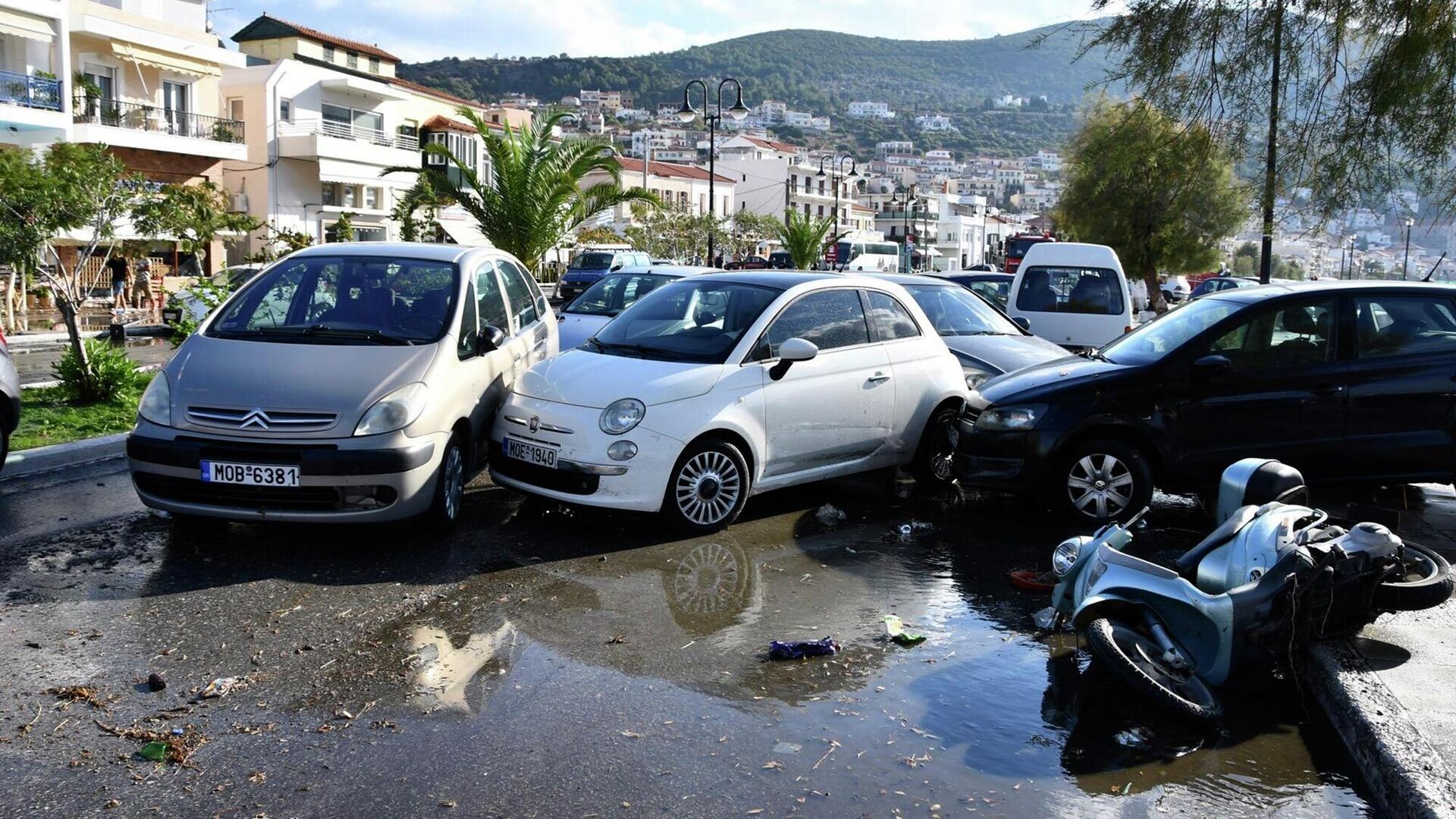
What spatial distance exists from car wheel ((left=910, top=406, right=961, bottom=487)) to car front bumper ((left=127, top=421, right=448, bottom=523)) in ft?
13.3

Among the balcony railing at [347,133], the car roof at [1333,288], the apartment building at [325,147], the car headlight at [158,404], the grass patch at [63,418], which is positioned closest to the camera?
the car headlight at [158,404]

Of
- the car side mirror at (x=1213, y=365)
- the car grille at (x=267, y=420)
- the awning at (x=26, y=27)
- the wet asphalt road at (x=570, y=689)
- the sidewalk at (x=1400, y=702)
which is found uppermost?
the awning at (x=26, y=27)

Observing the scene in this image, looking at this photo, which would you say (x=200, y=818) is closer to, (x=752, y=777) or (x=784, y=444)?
(x=752, y=777)

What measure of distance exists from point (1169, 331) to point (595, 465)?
4.35 meters

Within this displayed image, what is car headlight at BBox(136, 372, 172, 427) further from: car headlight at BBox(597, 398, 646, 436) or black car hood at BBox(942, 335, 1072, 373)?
black car hood at BBox(942, 335, 1072, 373)

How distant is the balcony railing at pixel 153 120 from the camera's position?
3244 centimetres

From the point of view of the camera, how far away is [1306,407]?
791 cm

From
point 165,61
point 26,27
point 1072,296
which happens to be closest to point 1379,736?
point 1072,296

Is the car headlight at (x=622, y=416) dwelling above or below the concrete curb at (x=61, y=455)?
above

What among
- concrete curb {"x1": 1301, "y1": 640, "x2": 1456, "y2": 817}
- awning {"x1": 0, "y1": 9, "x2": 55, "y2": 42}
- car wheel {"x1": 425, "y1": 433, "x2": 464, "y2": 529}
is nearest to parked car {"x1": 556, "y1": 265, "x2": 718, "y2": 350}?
car wheel {"x1": 425, "y1": 433, "x2": 464, "y2": 529}

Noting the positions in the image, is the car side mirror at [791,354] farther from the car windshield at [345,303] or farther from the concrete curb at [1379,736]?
the concrete curb at [1379,736]

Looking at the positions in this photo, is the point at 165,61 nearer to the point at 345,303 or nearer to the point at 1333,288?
the point at 345,303

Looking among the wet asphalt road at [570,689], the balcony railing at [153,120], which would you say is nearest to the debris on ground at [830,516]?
the wet asphalt road at [570,689]

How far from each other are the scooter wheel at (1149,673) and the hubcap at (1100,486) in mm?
3135
